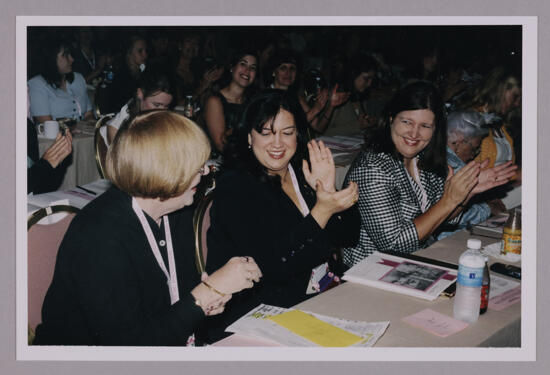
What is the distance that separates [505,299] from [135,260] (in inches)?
48.7

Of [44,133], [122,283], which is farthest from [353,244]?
[44,133]

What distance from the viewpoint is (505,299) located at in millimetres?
1810

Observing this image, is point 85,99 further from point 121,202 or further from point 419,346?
point 419,346

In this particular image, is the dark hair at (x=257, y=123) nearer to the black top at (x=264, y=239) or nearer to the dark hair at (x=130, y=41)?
the black top at (x=264, y=239)

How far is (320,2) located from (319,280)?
108cm

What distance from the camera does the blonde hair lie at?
150 cm

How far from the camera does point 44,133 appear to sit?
3768mm

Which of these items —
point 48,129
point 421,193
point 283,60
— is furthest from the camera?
point 283,60

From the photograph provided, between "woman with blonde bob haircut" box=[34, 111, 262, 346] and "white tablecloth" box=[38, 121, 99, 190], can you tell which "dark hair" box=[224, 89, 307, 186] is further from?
"white tablecloth" box=[38, 121, 99, 190]

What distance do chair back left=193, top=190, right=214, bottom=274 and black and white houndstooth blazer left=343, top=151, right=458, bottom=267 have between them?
0.76 metres

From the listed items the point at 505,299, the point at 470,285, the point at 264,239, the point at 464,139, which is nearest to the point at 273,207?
the point at 264,239

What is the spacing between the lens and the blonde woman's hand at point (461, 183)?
2.33 meters

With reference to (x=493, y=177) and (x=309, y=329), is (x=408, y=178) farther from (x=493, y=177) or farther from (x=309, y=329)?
(x=309, y=329)

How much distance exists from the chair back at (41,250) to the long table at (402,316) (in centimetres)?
57
